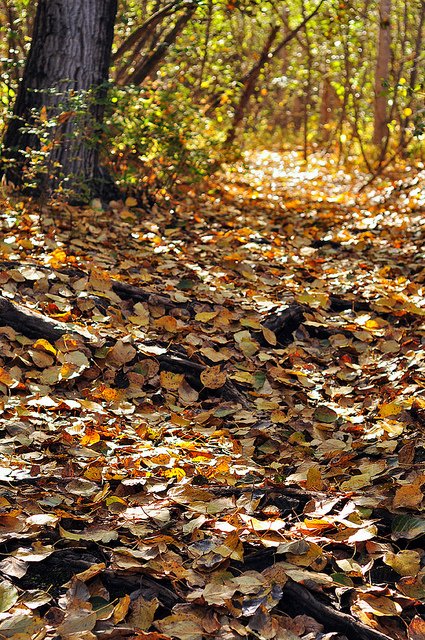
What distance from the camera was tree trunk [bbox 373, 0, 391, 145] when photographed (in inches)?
357

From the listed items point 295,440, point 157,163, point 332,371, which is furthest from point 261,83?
point 295,440

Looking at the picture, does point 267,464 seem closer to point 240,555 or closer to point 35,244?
point 240,555

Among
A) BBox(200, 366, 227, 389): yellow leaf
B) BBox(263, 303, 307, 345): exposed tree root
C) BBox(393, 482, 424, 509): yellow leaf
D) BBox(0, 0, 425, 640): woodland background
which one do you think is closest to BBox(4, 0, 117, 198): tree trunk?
BBox(0, 0, 425, 640): woodland background

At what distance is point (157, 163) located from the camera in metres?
6.70

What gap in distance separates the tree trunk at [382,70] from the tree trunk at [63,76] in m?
→ 3.85

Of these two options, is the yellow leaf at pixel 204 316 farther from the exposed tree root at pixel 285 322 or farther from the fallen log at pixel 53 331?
the fallen log at pixel 53 331

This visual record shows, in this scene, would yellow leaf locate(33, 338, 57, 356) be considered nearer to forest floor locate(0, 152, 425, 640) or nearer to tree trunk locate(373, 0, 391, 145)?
forest floor locate(0, 152, 425, 640)

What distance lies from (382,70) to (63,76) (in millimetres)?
4986

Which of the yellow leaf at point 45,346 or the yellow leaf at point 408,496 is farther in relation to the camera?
the yellow leaf at point 45,346

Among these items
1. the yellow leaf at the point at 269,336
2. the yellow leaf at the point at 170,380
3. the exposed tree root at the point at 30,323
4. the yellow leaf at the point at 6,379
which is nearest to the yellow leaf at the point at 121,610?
the yellow leaf at the point at 6,379

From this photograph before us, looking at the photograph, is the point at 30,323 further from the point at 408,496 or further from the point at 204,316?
the point at 408,496

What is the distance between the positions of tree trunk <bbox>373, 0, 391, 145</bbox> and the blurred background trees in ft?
0.05

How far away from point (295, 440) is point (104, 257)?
2124mm

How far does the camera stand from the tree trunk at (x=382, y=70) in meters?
9.08
